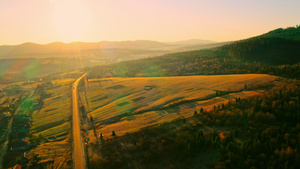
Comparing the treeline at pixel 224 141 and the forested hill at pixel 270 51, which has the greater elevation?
the forested hill at pixel 270 51

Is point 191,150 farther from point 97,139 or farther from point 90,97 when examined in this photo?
point 90,97

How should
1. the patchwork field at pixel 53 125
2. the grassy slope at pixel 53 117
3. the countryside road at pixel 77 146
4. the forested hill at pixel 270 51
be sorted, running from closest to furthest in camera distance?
the countryside road at pixel 77 146
the patchwork field at pixel 53 125
the grassy slope at pixel 53 117
the forested hill at pixel 270 51

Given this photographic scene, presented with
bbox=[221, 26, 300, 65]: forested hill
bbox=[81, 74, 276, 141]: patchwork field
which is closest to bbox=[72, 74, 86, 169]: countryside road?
bbox=[81, 74, 276, 141]: patchwork field

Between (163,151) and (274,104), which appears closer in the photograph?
(163,151)

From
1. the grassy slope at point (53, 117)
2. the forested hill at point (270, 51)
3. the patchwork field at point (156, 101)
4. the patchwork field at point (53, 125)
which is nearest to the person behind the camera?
the patchwork field at point (53, 125)

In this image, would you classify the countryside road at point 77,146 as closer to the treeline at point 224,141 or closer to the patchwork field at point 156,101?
the treeline at point 224,141

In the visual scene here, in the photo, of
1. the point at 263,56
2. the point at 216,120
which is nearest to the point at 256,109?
the point at 216,120

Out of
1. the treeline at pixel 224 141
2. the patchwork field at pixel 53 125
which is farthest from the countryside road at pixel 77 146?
the treeline at pixel 224 141
